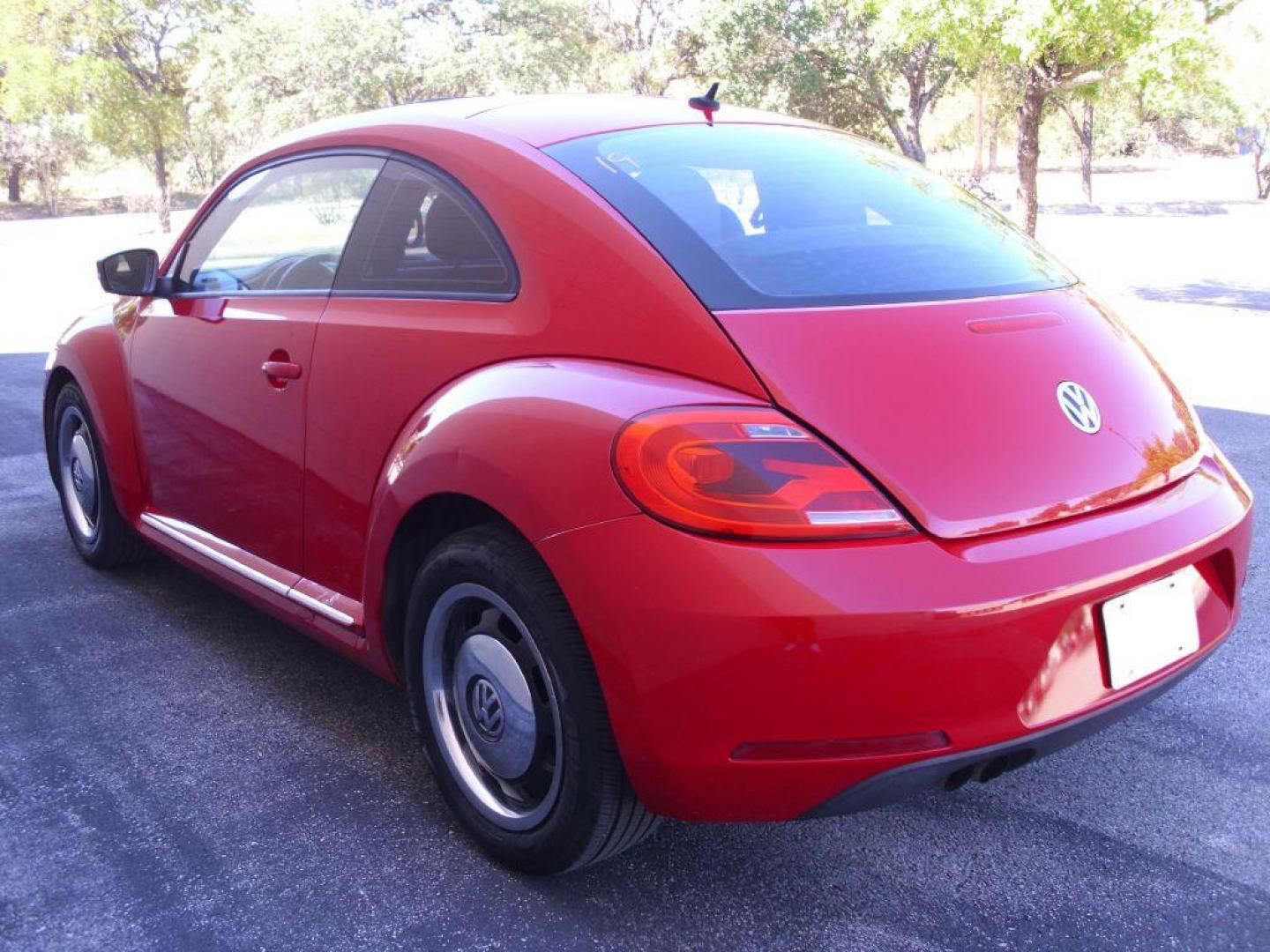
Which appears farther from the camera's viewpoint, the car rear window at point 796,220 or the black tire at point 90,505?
the black tire at point 90,505

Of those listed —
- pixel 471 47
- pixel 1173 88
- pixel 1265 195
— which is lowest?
pixel 1265 195

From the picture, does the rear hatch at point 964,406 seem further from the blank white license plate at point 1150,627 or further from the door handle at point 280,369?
the door handle at point 280,369

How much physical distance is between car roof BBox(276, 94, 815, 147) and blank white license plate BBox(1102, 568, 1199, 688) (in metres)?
1.51

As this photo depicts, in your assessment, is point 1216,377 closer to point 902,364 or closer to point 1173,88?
point 1173,88

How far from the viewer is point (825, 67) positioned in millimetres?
28453

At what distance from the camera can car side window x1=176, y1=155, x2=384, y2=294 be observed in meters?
3.06

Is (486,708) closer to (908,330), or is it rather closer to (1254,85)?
(908,330)

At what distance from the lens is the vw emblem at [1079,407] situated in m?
2.25

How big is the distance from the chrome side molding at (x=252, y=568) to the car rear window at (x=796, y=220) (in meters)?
1.19

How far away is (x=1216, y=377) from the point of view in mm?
8258

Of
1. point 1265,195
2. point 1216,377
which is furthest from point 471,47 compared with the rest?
point 1216,377

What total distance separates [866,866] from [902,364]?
1096 mm

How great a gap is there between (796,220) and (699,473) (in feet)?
2.78

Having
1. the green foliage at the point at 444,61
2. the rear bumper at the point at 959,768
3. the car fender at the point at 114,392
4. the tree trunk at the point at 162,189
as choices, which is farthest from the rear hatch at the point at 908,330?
the tree trunk at the point at 162,189
